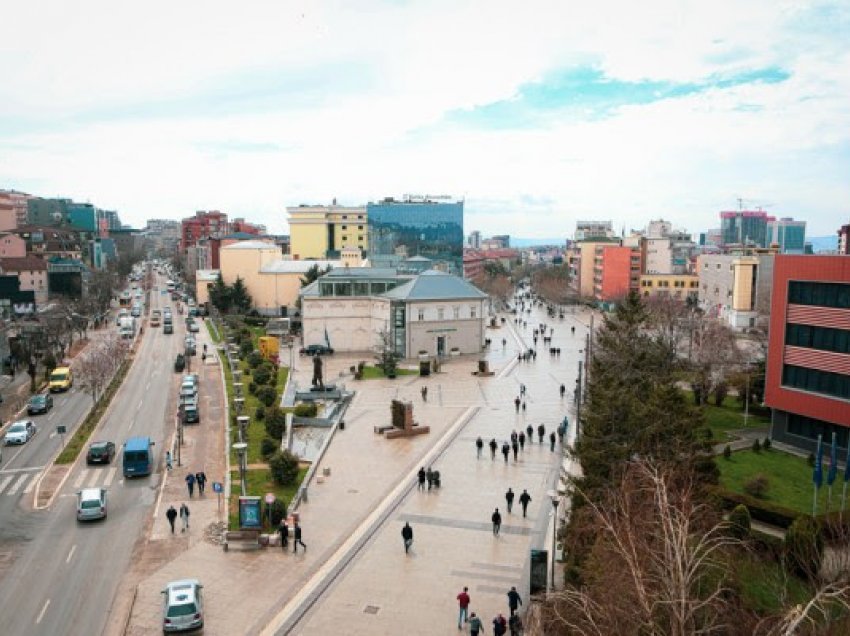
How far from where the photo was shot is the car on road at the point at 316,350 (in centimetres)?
6221

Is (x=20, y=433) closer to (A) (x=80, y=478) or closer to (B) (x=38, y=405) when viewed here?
(B) (x=38, y=405)

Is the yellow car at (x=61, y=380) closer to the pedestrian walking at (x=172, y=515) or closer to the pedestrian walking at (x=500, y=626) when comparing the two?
the pedestrian walking at (x=172, y=515)

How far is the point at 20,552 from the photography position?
73.4 ft

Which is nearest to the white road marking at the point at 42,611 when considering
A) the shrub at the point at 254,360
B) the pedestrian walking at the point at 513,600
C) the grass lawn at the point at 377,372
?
the pedestrian walking at the point at 513,600

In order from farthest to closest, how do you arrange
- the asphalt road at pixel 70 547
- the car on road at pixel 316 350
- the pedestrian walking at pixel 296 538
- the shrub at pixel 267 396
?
1. the car on road at pixel 316 350
2. the shrub at pixel 267 396
3. the pedestrian walking at pixel 296 538
4. the asphalt road at pixel 70 547

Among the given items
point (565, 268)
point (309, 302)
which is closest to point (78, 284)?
point (309, 302)

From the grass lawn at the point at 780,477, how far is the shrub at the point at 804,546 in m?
6.27

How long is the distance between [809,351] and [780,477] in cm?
692

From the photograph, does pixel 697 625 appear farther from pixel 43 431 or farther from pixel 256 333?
pixel 256 333

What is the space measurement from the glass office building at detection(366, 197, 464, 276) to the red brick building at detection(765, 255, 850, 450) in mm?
91633

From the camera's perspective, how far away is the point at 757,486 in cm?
2648

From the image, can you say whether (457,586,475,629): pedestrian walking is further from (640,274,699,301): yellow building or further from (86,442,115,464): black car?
(640,274,699,301): yellow building

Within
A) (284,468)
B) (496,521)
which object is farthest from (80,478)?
(496,521)

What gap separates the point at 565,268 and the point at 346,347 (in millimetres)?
101667
